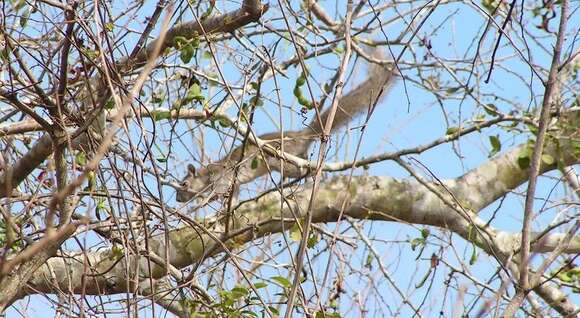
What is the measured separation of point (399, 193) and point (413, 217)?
0.12m

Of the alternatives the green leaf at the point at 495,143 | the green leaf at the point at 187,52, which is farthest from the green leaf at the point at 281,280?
the green leaf at the point at 495,143

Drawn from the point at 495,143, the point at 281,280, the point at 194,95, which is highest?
the point at 495,143

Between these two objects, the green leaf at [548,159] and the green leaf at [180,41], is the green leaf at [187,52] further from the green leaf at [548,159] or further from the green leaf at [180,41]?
the green leaf at [548,159]

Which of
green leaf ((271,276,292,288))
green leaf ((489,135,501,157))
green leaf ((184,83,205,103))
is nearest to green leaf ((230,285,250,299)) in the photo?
green leaf ((271,276,292,288))

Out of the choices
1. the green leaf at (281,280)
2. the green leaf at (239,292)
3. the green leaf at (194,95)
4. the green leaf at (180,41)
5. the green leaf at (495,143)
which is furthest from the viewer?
the green leaf at (495,143)

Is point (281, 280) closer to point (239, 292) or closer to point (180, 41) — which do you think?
point (239, 292)

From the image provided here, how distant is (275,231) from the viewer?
3707 mm

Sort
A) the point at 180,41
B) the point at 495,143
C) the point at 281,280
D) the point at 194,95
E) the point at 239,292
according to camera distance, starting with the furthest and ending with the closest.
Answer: the point at 495,143 < the point at 194,95 < the point at 180,41 < the point at 239,292 < the point at 281,280

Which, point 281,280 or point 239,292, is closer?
point 281,280

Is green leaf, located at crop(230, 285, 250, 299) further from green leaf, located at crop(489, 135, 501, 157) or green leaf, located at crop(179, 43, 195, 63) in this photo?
green leaf, located at crop(489, 135, 501, 157)

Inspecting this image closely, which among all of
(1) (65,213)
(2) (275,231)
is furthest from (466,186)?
(1) (65,213)

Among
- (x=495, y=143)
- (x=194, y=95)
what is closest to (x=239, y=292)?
(x=194, y=95)

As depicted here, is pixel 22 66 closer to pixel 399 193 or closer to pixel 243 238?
pixel 243 238

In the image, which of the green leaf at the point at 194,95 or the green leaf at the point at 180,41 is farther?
the green leaf at the point at 194,95
